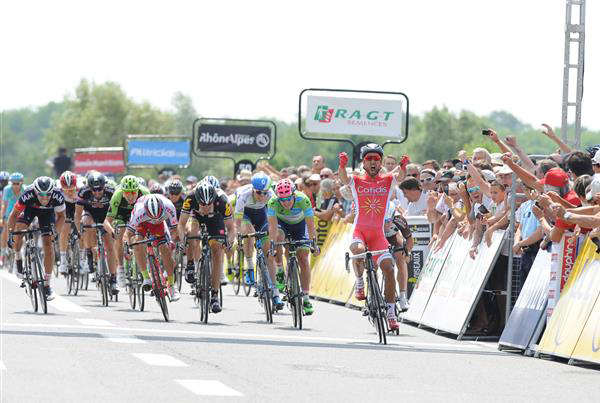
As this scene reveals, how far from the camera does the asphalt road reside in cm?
1069

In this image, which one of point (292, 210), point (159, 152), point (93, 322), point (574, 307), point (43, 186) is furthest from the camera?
point (159, 152)

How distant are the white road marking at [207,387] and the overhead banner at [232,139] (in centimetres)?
3032

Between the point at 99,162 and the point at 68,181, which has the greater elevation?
the point at 99,162

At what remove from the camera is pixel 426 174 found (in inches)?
894

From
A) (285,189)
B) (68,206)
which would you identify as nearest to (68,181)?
(68,206)

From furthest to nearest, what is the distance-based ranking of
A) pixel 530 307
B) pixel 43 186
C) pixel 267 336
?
pixel 43 186, pixel 267 336, pixel 530 307

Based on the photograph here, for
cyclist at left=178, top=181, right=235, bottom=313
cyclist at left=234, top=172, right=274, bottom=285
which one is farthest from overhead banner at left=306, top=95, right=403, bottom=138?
cyclist at left=178, top=181, right=235, bottom=313

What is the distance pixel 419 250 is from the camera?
2164 centimetres

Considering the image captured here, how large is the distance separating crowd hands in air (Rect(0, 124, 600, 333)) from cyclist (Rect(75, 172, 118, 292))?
0.8 inches

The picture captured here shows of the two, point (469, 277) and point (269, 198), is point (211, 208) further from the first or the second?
point (469, 277)

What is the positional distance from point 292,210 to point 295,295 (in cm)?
115

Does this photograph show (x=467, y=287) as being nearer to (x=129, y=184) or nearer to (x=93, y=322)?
(x=93, y=322)

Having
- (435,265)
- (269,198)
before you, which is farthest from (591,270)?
(269,198)

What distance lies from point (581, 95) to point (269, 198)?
4123 millimetres
